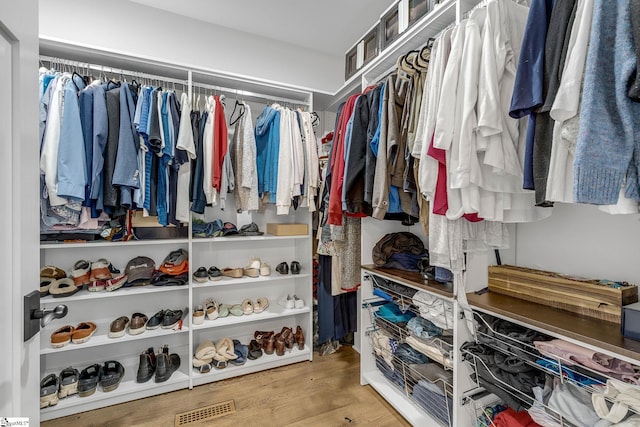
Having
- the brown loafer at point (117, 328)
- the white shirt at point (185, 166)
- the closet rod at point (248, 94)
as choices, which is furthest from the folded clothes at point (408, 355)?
the closet rod at point (248, 94)

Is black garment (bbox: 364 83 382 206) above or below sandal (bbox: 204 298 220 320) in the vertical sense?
above

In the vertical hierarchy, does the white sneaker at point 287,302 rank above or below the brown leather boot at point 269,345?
above

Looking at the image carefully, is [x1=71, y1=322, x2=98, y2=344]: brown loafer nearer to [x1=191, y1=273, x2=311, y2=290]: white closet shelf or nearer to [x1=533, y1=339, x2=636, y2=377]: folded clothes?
[x1=191, y1=273, x2=311, y2=290]: white closet shelf

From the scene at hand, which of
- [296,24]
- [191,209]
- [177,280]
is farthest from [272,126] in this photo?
[177,280]

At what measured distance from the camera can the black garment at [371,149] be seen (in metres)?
1.52

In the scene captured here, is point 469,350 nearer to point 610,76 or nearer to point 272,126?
point 610,76

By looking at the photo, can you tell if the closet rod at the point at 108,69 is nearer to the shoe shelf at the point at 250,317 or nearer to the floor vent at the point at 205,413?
the shoe shelf at the point at 250,317

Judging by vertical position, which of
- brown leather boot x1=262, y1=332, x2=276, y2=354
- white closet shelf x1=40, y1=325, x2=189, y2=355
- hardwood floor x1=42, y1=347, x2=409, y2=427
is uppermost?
white closet shelf x1=40, y1=325, x2=189, y2=355

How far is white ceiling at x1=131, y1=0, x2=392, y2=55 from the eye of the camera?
2.16 meters

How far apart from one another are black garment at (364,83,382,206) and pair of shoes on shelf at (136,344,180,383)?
1697 mm

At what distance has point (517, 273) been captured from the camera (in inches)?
49.8

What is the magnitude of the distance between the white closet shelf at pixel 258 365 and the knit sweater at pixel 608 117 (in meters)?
2.08

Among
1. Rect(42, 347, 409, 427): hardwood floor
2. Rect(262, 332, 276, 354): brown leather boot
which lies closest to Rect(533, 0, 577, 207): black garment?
Rect(42, 347, 409, 427): hardwood floor

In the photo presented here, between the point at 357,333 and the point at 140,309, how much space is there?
1689 mm
